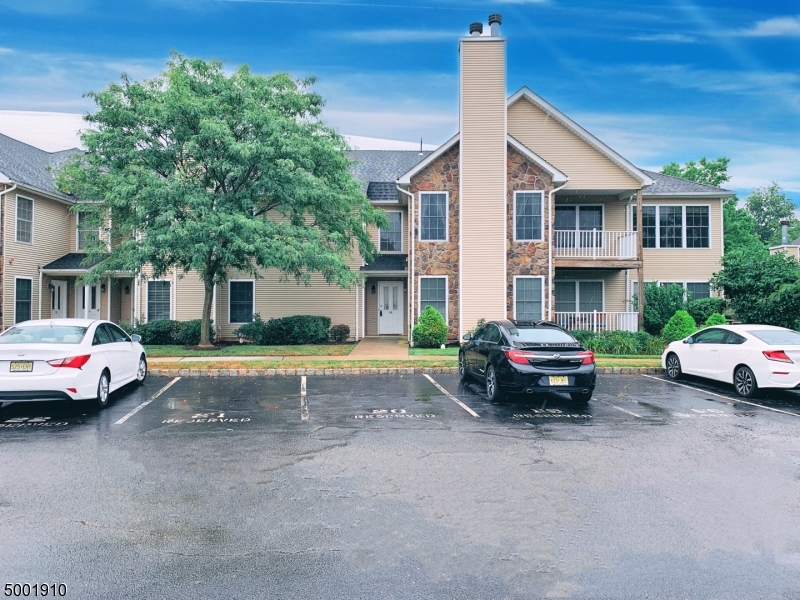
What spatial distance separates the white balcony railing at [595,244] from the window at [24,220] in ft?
67.2

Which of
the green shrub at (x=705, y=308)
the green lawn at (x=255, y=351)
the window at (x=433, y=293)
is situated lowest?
the green lawn at (x=255, y=351)

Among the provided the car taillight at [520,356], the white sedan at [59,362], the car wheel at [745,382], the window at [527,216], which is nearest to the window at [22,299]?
the white sedan at [59,362]

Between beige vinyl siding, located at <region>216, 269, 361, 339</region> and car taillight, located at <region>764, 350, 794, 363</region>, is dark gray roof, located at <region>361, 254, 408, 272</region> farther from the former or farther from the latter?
car taillight, located at <region>764, 350, 794, 363</region>

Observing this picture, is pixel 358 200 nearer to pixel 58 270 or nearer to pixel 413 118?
pixel 58 270

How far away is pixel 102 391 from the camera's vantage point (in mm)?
9625

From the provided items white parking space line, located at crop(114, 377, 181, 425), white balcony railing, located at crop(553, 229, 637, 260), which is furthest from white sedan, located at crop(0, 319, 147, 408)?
→ white balcony railing, located at crop(553, 229, 637, 260)

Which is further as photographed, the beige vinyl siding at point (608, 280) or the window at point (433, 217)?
A: the beige vinyl siding at point (608, 280)

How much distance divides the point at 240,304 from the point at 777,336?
18511mm

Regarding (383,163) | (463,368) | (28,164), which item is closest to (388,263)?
(383,163)

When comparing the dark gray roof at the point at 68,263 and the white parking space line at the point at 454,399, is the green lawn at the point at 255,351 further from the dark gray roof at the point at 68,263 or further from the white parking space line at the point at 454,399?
the dark gray roof at the point at 68,263

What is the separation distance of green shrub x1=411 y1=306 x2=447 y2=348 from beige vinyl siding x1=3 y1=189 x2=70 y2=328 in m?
15.2

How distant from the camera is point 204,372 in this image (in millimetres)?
14227

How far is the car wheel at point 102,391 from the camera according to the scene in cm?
950

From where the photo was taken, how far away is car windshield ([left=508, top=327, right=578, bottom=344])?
10141 millimetres
